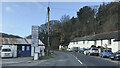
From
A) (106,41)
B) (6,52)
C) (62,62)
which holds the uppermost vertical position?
(106,41)

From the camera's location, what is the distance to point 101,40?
4606 cm

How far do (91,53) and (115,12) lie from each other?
2563cm

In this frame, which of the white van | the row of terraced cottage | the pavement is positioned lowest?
the pavement

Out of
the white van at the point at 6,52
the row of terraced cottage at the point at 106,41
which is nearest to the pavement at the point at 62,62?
the white van at the point at 6,52

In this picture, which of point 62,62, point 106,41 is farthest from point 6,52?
point 106,41

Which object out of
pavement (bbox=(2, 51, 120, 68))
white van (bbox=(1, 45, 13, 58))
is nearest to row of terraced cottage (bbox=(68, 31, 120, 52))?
pavement (bbox=(2, 51, 120, 68))

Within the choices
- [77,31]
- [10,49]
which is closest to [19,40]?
[10,49]

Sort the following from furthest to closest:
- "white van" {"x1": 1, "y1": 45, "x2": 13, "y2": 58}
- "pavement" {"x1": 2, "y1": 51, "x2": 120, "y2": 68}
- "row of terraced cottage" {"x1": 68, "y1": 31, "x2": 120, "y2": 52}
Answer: "row of terraced cottage" {"x1": 68, "y1": 31, "x2": 120, "y2": 52} → "white van" {"x1": 1, "y1": 45, "x2": 13, "y2": 58} → "pavement" {"x1": 2, "y1": 51, "x2": 120, "y2": 68}

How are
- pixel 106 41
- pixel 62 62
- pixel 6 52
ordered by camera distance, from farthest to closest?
pixel 106 41
pixel 6 52
pixel 62 62

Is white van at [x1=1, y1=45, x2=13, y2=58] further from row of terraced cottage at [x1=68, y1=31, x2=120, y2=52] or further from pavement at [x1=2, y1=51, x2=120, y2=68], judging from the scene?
row of terraced cottage at [x1=68, y1=31, x2=120, y2=52]

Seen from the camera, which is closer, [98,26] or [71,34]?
[98,26]

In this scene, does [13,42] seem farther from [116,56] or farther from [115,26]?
[115,26]

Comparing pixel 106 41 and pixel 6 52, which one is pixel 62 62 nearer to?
pixel 6 52

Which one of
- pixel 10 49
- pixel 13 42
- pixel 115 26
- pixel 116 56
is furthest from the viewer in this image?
pixel 115 26
